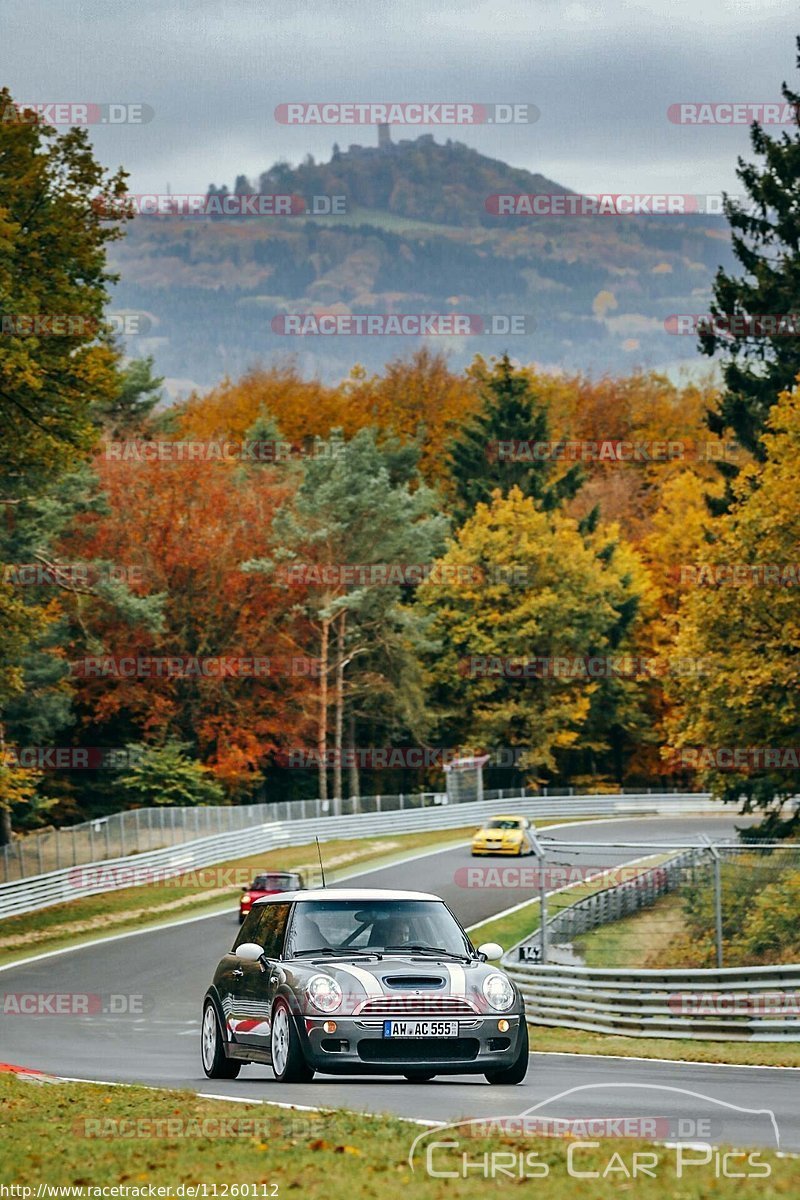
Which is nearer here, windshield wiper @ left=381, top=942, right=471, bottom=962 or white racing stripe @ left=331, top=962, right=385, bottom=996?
white racing stripe @ left=331, top=962, right=385, bottom=996

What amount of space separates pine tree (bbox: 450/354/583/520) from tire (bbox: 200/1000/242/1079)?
73.3 metres

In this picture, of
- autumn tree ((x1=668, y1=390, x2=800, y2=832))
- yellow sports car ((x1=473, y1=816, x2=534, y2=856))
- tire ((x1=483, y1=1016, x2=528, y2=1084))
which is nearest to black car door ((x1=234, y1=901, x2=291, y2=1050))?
tire ((x1=483, y1=1016, x2=528, y2=1084))

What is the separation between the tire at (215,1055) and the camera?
50.4 ft

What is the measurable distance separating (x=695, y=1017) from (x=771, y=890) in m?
2.16

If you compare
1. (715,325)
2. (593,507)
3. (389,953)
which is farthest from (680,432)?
(389,953)

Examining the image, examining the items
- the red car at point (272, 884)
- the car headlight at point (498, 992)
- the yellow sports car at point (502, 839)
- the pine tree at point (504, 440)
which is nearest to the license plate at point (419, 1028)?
the car headlight at point (498, 992)

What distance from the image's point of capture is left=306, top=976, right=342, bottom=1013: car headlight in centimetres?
1327

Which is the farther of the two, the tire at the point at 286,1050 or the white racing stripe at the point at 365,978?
the tire at the point at 286,1050

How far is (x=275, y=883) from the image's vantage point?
1531 inches

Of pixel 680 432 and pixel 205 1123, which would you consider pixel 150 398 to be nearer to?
pixel 680 432

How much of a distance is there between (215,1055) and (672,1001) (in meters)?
8.85

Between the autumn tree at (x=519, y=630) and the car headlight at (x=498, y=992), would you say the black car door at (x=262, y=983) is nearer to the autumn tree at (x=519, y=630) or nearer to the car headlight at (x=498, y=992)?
the car headlight at (x=498, y=992)

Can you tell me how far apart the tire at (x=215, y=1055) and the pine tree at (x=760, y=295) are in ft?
107

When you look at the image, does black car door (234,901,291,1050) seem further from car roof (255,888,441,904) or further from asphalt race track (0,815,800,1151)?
asphalt race track (0,815,800,1151)
